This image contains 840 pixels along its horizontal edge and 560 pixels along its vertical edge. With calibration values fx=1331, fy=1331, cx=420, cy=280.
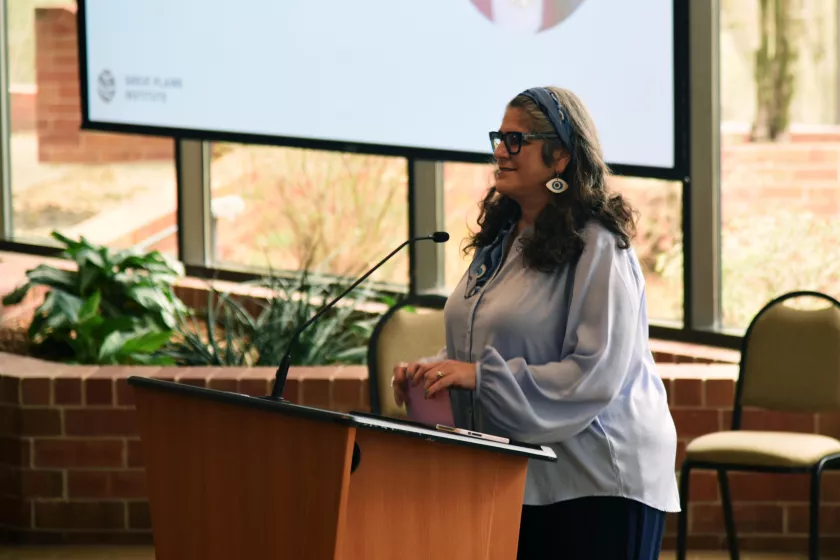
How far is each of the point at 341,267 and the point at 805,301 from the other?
228 centimetres

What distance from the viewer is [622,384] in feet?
8.05

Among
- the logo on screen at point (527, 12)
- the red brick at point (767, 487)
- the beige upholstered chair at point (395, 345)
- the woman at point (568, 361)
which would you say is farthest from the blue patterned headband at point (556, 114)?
the logo on screen at point (527, 12)

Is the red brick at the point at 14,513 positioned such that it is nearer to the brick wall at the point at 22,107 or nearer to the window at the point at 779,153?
the window at the point at 779,153

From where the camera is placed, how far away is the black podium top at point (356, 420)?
2.00m

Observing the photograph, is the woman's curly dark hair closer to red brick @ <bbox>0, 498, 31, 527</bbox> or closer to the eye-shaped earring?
the eye-shaped earring

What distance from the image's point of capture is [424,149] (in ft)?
17.7

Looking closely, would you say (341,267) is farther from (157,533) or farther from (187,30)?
(157,533)

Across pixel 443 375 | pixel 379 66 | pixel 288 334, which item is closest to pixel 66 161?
pixel 379 66

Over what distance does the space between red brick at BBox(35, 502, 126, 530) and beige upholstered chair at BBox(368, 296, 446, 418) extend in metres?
1.36

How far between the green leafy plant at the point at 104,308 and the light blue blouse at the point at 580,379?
114 inches

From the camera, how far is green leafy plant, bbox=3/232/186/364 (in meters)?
5.25

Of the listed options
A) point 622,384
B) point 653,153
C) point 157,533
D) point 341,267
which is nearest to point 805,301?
point 653,153

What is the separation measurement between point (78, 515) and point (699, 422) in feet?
7.16

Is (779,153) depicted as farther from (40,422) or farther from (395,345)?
(40,422)
